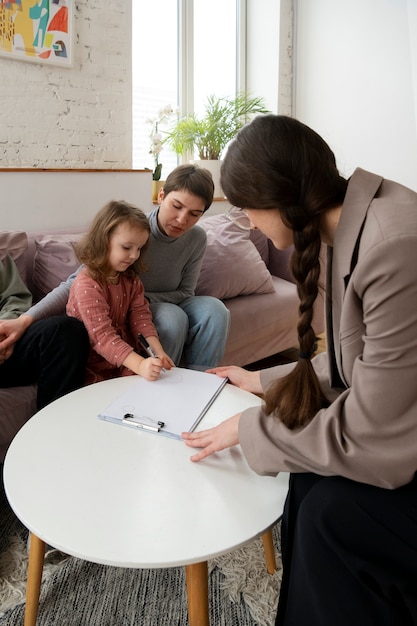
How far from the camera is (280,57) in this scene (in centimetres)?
367

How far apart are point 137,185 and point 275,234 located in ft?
6.30

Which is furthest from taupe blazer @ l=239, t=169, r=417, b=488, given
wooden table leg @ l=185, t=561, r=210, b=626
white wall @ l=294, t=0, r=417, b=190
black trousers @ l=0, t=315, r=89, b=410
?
white wall @ l=294, t=0, r=417, b=190

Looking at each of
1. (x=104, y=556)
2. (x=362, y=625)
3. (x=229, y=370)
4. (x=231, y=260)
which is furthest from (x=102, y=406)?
(x=231, y=260)

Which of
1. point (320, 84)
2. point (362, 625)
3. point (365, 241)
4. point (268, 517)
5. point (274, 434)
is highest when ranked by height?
point (320, 84)

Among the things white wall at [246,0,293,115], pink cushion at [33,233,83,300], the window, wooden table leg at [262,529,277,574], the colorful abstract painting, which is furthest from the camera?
white wall at [246,0,293,115]

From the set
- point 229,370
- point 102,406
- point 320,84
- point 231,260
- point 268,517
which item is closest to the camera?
point 268,517

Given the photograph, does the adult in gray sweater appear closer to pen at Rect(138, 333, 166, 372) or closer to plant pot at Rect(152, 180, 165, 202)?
pen at Rect(138, 333, 166, 372)

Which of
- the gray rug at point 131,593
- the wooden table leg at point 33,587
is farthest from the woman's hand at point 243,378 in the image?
the wooden table leg at point 33,587

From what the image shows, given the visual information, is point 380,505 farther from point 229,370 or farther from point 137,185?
point 137,185

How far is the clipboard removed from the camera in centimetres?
107

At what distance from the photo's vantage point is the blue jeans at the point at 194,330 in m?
1.73

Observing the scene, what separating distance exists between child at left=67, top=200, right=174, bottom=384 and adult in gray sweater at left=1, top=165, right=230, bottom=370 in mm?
103

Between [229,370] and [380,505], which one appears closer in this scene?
[380,505]

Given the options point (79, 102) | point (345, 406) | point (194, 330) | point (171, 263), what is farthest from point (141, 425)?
point (79, 102)
